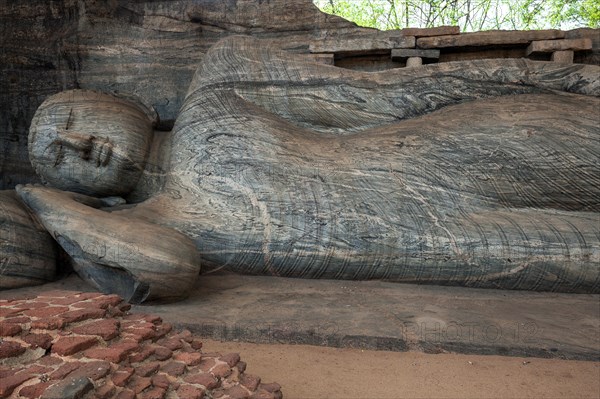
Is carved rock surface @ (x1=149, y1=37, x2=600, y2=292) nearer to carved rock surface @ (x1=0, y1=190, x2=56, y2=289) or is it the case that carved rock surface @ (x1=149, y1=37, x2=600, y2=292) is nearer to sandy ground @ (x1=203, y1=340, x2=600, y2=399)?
carved rock surface @ (x1=0, y1=190, x2=56, y2=289)

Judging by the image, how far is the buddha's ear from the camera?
289 centimetres

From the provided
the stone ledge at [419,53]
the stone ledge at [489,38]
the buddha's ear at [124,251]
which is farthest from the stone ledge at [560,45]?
the buddha's ear at [124,251]

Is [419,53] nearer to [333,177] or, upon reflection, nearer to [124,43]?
[333,177]

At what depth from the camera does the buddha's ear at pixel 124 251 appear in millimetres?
2887

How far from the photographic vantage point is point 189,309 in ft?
9.59

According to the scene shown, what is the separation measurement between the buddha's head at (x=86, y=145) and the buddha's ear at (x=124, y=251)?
59cm

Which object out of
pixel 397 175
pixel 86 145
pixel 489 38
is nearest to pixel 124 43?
pixel 86 145

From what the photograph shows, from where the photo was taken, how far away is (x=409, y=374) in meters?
2.25

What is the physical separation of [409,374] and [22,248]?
2478 mm

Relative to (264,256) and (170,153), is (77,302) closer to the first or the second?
(264,256)

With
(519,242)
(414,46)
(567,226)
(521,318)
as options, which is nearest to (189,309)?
(521,318)

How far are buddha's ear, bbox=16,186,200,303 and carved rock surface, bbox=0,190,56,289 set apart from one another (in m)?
0.11

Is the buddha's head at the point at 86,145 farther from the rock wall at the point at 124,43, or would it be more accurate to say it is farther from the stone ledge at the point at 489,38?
the stone ledge at the point at 489,38

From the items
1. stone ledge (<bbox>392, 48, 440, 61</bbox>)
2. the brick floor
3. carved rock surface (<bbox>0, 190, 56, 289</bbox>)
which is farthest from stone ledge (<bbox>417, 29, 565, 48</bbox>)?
the brick floor
